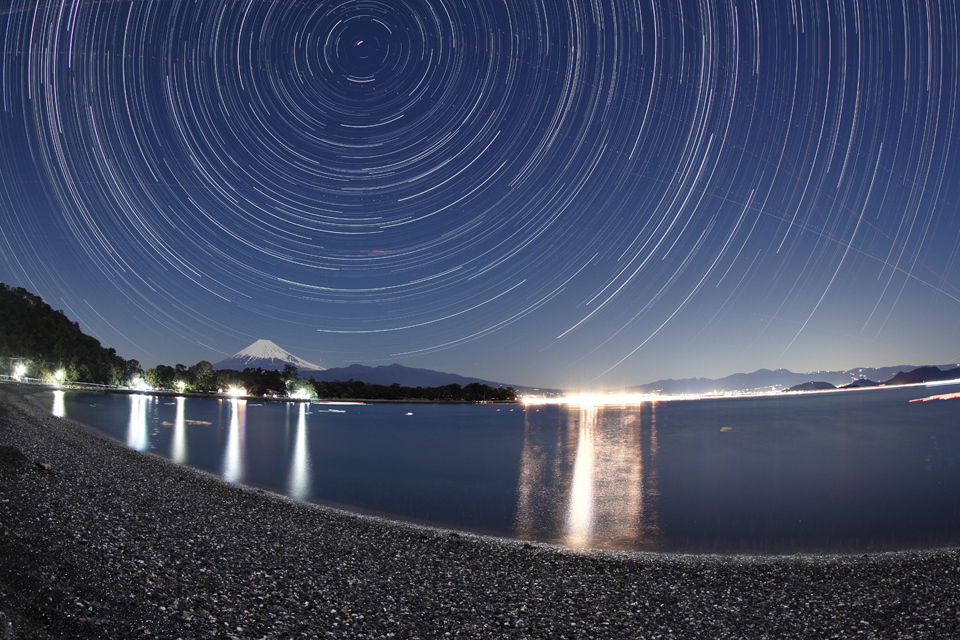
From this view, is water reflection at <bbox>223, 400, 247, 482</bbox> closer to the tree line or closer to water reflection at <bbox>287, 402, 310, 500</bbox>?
water reflection at <bbox>287, 402, 310, 500</bbox>

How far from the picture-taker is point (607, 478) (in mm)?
31344

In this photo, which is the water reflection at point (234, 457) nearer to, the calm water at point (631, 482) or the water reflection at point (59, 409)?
the calm water at point (631, 482)

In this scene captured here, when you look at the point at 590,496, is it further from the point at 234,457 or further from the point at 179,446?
the point at 179,446

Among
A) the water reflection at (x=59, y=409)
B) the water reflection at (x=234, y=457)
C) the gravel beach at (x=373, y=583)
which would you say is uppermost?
the gravel beach at (x=373, y=583)

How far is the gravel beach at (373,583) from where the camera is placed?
6820mm

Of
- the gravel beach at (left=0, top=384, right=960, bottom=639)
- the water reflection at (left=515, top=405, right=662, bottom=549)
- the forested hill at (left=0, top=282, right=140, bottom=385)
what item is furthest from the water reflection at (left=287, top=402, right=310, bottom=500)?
the forested hill at (left=0, top=282, right=140, bottom=385)

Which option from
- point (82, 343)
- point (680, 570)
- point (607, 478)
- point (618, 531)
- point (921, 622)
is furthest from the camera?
point (82, 343)

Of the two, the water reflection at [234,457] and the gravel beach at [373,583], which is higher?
the gravel beach at [373,583]

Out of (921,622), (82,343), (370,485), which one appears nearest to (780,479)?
(370,485)

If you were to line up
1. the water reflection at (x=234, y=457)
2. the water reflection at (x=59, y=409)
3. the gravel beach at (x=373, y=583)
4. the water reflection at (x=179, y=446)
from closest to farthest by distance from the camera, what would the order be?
the gravel beach at (x=373, y=583) → the water reflection at (x=234, y=457) → the water reflection at (x=179, y=446) → the water reflection at (x=59, y=409)

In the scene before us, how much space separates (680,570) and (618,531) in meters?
6.60

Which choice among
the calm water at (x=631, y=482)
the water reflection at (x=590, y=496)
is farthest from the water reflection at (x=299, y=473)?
the water reflection at (x=590, y=496)

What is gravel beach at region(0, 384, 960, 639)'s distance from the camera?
6.82 metres

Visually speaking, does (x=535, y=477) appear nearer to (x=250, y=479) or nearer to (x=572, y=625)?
(x=250, y=479)
